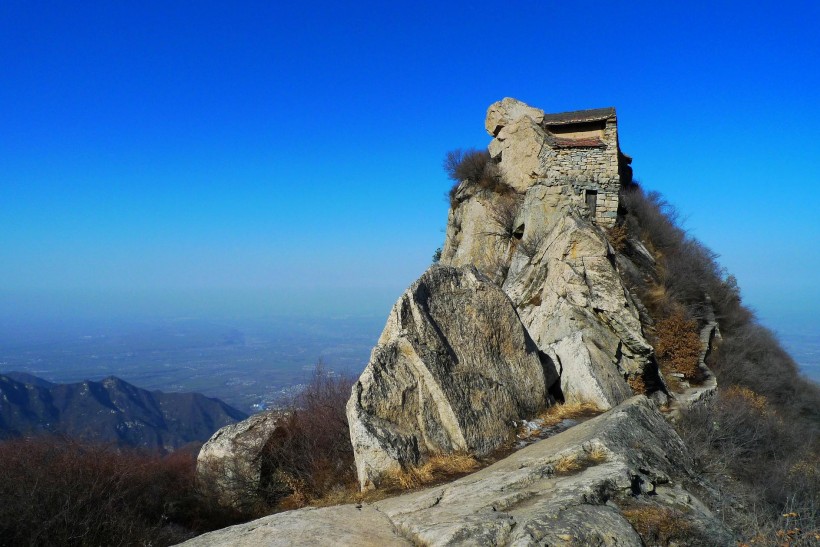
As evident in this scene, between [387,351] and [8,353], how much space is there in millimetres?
214799

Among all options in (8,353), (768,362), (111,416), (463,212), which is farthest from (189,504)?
(8,353)

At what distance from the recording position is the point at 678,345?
15852 millimetres

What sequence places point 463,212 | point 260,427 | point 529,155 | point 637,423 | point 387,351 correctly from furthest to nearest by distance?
1. point 463,212
2. point 529,155
3. point 260,427
4. point 387,351
5. point 637,423

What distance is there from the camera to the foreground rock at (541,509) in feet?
16.3

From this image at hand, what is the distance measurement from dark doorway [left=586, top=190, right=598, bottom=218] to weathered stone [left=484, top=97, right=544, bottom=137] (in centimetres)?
630

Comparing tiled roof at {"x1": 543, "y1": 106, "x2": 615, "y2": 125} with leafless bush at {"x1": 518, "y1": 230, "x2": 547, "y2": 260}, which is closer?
leafless bush at {"x1": 518, "y1": 230, "x2": 547, "y2": 260}

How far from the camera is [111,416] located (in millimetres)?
54531

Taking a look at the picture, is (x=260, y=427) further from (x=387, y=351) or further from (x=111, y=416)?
(x=111, y=416)

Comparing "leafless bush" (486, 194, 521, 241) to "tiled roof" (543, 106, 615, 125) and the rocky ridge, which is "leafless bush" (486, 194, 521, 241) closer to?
the rocky ridge

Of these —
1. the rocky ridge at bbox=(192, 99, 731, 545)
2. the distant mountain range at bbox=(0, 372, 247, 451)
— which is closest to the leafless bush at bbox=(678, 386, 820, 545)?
the rocky ridge at bbox=(192, 99, 731, 545)

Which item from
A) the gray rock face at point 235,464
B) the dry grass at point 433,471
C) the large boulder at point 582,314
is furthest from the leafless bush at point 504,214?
the dry grass at point 433,471

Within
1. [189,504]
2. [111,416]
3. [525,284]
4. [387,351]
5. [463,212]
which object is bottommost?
[111,416]

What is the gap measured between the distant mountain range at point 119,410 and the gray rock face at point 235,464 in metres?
41.5

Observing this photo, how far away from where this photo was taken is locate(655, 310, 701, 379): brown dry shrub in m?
15.5
